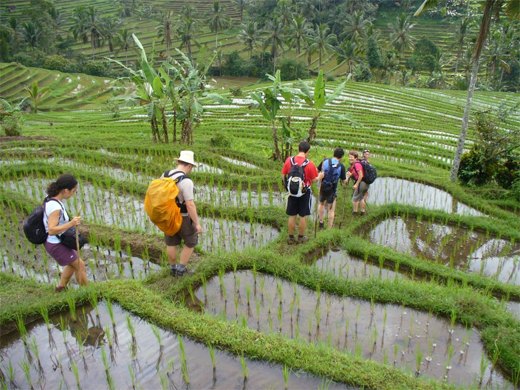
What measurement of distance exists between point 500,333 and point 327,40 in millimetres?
48007

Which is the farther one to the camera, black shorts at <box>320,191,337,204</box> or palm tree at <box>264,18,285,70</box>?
palm tree at <box>264,18,285,70</box>

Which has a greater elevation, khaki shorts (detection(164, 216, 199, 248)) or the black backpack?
the black backpack

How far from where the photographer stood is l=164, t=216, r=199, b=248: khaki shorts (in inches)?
233

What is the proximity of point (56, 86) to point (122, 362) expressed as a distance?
4490 centimetres

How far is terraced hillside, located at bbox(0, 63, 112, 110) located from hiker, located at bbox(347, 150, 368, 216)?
→ 3407 centimetres

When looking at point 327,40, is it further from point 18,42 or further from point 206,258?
point 206,258

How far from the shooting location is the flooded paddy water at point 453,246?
719 centimetres

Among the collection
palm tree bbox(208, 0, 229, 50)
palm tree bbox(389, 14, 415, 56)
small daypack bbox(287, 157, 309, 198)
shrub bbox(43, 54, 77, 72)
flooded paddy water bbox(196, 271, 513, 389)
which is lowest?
flooded paddy water bbox(196, 271, 513, 389)

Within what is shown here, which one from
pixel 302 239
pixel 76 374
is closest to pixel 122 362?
pixel 76 374

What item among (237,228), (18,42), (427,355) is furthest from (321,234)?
(18,42)

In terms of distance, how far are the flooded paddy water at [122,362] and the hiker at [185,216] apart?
115 centimetres

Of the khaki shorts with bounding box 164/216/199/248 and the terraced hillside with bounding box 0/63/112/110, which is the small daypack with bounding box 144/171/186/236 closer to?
the khaki shorts with bounding box 164/216/199/248

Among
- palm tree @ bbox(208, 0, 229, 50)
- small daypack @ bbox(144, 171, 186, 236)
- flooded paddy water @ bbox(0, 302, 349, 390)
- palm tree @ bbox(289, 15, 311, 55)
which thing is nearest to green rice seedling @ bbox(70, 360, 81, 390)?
flooded paddy water @ bbox(0, 302, 349, 390)

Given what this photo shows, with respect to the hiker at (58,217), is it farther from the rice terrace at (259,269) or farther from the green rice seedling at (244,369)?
the green rice seedling at (244,369)
